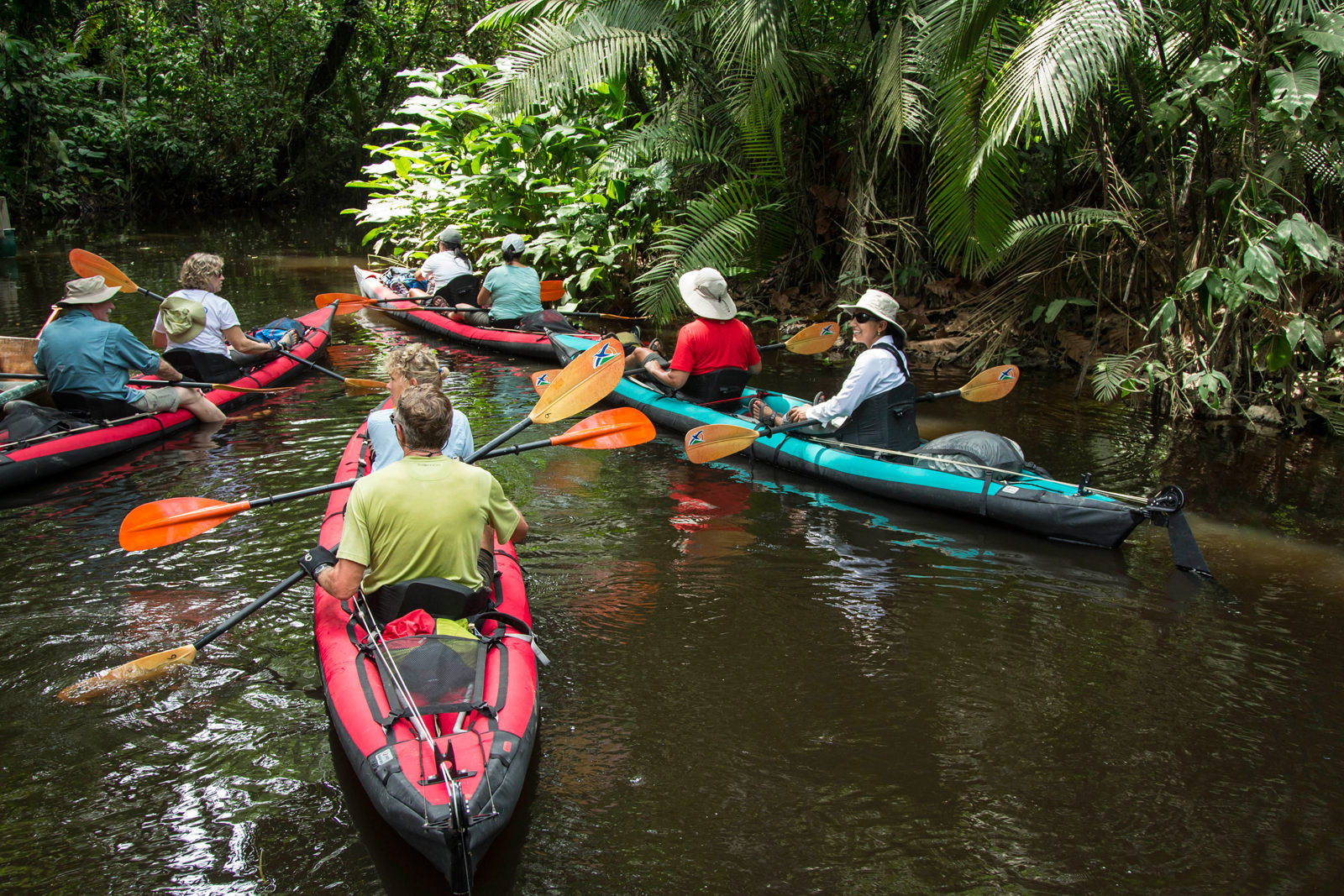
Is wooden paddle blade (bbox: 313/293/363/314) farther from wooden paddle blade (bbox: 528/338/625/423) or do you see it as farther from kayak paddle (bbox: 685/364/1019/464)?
wooden paddle blade (bbox: 528/338/625/423)

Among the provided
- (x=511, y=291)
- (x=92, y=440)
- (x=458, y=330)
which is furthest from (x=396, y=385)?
(x=458, y=330)

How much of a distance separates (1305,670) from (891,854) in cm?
228

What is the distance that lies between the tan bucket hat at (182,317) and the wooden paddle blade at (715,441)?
13.0ft

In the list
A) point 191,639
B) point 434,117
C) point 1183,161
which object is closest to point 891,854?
point 191,639

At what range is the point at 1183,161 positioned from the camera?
320 inches

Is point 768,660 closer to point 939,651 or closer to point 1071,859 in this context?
point 939,651

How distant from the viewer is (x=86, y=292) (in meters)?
6.56

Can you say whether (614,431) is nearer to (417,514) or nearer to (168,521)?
(417,514)

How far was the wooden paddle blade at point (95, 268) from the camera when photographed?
8070mm

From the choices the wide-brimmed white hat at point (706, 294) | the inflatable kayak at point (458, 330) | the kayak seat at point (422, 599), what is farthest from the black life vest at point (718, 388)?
the kayak seat at point (422, 599)

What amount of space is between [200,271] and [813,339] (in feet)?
16.2

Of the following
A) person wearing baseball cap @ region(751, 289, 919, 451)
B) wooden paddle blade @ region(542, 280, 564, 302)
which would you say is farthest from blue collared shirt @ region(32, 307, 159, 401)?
wooden paddle blade @ region(542, 280, 564, 302)

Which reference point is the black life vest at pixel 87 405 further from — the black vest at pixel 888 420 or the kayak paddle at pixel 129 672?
the black vest at pixel 888 420

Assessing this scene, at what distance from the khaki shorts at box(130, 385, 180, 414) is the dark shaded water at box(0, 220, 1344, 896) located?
517 mm
